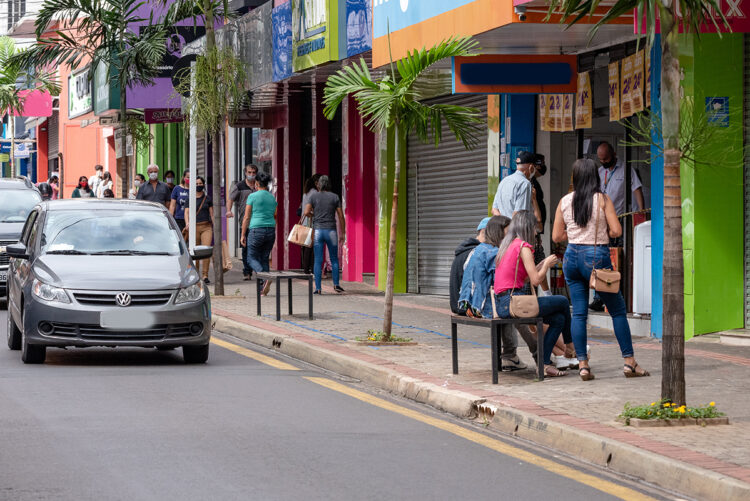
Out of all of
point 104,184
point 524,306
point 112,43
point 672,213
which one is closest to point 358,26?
point 112,43

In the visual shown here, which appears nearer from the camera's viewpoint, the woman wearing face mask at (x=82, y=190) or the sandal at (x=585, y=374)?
the sandal at (x=585, y=374)

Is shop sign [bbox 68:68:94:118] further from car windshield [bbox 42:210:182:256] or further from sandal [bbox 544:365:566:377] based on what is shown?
sandal [bbox 544:365:566:377]

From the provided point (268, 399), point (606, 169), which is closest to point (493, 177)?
point (606, 169)

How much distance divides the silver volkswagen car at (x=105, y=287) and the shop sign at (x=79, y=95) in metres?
23.1

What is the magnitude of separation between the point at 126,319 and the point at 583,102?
Answer: 22.0 ft

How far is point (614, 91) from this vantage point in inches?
605

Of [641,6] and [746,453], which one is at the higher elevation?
[641,6]

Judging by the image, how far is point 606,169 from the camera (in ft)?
50.9

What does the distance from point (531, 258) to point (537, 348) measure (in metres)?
0.81

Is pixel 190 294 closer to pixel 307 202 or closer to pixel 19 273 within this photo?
pixel 19 273

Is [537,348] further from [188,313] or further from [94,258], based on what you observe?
[94,258]

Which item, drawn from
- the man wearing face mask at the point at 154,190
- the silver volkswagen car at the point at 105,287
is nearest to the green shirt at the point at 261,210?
the man wearing face mask at the point at 154,190

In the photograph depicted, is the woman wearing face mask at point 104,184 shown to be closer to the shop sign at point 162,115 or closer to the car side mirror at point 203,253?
the shop sign at point 162,115

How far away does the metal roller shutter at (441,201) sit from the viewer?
1964 centimetres
